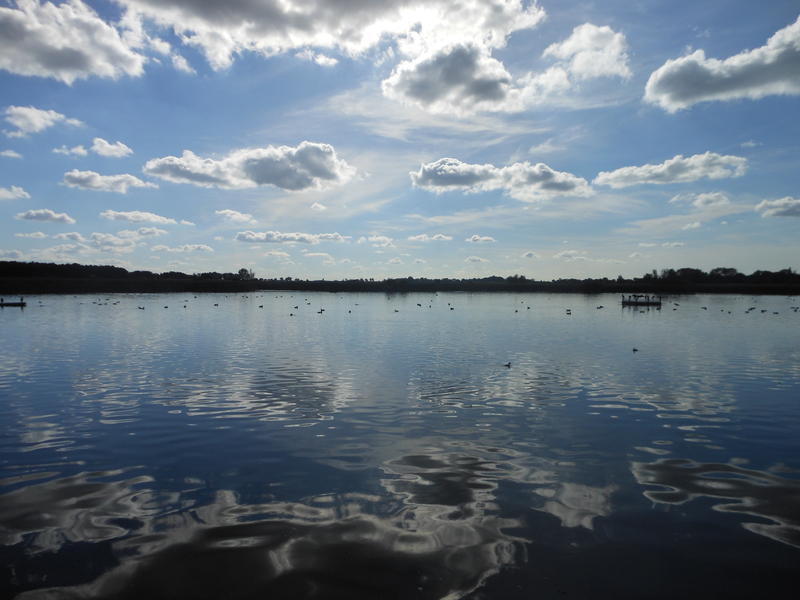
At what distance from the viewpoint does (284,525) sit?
31.9ft

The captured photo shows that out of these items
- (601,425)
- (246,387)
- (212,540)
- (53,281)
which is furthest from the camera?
(53,281)

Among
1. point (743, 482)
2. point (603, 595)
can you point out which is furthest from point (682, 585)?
point (743, 482)

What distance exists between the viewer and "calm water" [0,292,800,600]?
26.5 ft

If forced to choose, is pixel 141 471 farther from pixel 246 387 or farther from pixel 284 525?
pixel 246 387

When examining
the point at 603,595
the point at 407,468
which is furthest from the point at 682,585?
the point at 407,468

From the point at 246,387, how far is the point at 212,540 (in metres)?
15.1

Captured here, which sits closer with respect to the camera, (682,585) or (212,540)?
(682,585)

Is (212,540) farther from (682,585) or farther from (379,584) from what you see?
(682,585)

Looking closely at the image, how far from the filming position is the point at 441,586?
7711 millimetres

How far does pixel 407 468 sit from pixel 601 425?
26.8 ft

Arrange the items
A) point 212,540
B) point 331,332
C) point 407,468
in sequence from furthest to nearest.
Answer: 1. point 331,332
2. point 407,468
3. point 212,540

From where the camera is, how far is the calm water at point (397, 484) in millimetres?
8078

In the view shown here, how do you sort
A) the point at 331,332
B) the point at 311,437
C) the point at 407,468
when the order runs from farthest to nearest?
the point at 331,332 → the point at 311,437 → the point at 407,468

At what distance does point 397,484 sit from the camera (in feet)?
39.2
